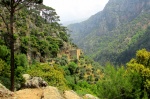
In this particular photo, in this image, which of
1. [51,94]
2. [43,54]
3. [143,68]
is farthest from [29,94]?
[43,54]

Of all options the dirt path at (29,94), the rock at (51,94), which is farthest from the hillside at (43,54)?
the rock at (51,94)

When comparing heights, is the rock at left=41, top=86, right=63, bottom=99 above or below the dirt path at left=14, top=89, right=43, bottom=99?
above

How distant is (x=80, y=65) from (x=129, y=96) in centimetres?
3774

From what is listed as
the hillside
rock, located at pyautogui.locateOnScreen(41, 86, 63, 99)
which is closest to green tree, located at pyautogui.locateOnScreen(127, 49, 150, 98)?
rock, located at pyautogui.locateOnScreen(41, 86, 63, 99)

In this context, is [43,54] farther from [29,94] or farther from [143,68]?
[29,94]

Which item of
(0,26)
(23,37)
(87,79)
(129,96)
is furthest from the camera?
(87,79)

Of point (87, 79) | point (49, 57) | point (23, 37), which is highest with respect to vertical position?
point (23, 37)

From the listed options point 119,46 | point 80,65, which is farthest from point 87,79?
point 119,46

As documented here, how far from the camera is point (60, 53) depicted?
62500 mm

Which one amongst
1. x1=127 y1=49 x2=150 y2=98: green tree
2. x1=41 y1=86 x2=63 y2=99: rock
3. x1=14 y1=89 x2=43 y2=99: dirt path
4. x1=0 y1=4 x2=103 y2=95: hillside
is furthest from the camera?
x1=0 y1=4 x2=103 y2=95: hillside

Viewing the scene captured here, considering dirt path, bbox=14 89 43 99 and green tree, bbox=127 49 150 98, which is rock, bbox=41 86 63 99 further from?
green tree, bbox=127 49 150 98

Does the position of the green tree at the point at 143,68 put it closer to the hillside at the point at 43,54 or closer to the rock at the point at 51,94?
the rock at the point at 51,94

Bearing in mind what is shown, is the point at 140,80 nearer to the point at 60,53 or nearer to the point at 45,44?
the point at 45,44

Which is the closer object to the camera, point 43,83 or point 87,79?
point 43,83
